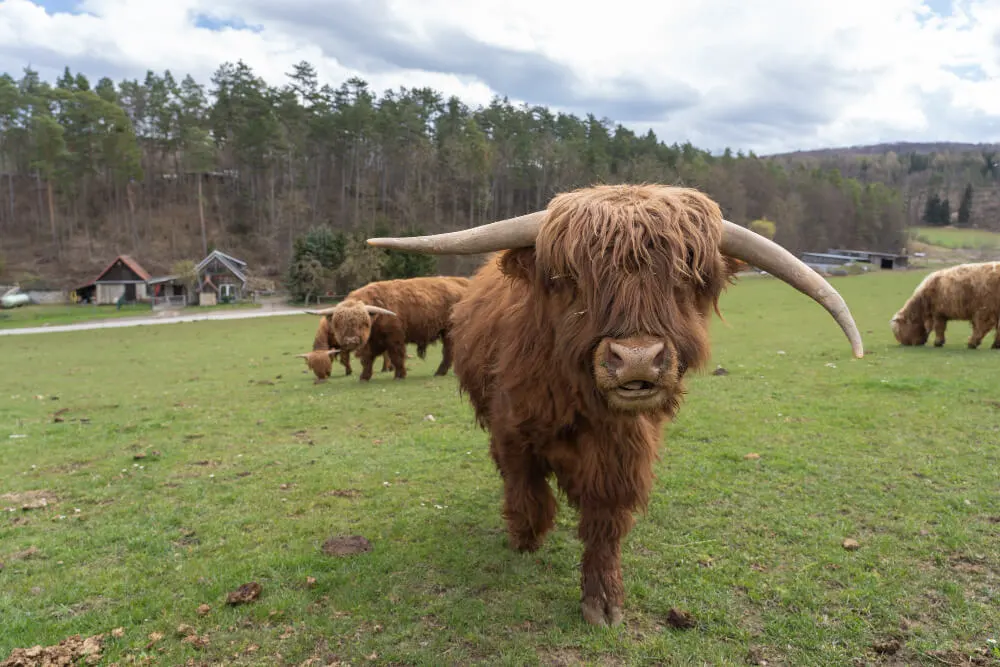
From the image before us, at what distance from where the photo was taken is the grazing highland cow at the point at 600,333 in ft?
8.38

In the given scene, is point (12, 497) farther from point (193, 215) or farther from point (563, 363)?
point (193, 215)

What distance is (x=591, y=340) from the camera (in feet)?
8.64

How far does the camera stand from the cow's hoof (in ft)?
11.2

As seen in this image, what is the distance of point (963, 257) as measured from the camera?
85.9m

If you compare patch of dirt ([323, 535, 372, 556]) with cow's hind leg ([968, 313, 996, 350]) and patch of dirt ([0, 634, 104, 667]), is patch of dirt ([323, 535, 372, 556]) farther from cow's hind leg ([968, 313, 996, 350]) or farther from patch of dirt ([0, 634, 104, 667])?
cow's hind leg ([968, 313, 996, 350])

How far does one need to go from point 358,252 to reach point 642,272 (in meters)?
48.1

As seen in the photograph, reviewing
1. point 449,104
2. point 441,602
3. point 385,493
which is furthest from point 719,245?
point 449,104

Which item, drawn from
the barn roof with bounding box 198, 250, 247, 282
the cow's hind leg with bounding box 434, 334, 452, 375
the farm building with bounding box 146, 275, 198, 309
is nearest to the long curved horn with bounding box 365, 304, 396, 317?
the cow's hind leg with bounding box 434, 334, 452, 375

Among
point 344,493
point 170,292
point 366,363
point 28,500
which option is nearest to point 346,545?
point 344,493

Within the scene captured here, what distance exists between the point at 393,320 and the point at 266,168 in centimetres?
6321

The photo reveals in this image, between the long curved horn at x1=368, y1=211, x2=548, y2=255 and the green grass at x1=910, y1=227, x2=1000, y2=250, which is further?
the green grass at x1=910, y1=227, x2=1000, y2=250

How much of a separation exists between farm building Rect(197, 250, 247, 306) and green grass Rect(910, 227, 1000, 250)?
370 feet

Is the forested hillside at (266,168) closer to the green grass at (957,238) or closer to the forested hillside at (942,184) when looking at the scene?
the green grass at (957,238)

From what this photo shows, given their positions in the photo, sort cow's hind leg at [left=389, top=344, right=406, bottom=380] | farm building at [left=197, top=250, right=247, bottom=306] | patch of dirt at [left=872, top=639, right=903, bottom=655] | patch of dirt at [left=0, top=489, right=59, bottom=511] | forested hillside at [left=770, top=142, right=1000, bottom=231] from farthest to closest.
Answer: forested hillside at [left=770, top=142, right=1000, bottom=231]
farm building at [left=197, top=250, right=247, bottom=306]
cow's hind leg at [left=389, top=344, right=406, bottom=380]
patch of dirt at [left=0, top=489, right=59, bottom=511]
patch of dirt at [left=872, top=639, right=903, bottom=655]
